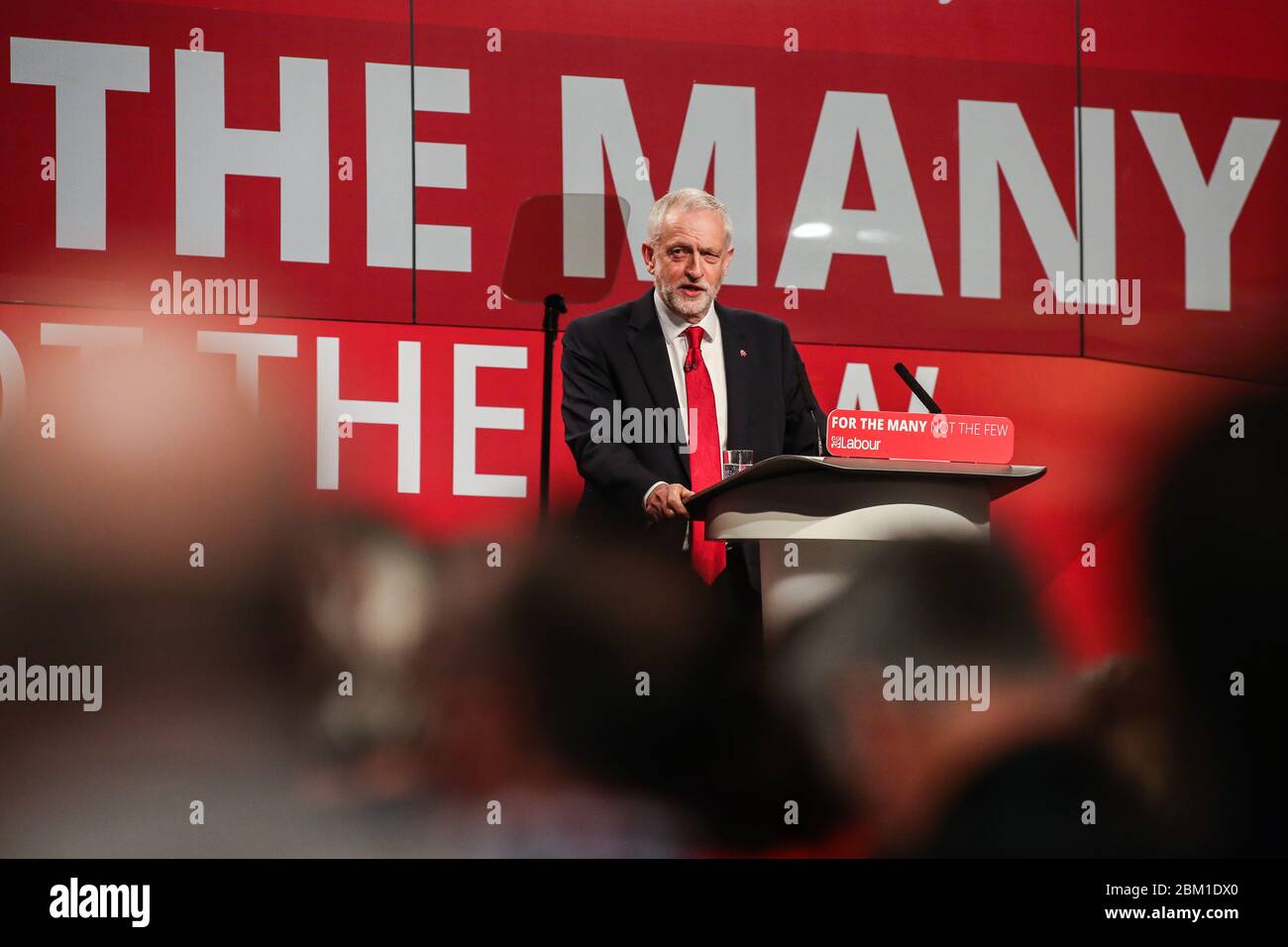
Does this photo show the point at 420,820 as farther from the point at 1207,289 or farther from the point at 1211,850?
the point at 1207,289

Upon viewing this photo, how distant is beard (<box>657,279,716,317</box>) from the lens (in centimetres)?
330

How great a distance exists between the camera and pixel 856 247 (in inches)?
139

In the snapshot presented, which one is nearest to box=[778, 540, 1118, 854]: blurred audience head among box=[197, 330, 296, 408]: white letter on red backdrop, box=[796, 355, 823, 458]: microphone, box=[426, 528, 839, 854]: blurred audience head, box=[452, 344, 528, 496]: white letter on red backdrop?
box=[426, 528, 839, 854]: blurred audience head

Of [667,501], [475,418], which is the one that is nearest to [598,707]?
[667,501]

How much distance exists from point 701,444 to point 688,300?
351mm

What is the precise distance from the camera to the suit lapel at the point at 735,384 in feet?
10.6

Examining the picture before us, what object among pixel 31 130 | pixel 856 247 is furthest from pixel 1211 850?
pixel 31 130

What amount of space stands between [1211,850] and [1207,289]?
1452 mm

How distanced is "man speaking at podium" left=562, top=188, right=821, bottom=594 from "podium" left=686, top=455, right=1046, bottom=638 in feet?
1.40

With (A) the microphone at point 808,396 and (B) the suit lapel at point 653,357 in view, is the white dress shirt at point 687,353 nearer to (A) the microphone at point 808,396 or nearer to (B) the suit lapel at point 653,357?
(B) the suit lapel at point 653,357

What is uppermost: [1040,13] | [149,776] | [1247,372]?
[1040,13]

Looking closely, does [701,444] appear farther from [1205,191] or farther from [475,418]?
[1205,191]

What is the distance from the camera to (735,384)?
328cm

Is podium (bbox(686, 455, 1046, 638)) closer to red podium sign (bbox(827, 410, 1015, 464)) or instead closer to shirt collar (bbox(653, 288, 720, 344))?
red podium sign (bbox(827, 410, 1015, 464))
